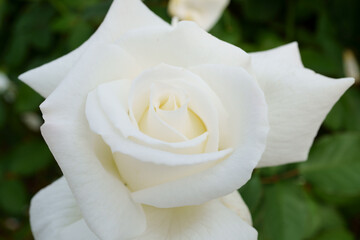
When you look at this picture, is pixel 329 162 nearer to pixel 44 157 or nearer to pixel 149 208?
pixel 149 208

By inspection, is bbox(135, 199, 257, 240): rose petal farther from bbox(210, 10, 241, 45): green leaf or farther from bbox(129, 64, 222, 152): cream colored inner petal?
bbox(210, 10, 241, 45): green leaf

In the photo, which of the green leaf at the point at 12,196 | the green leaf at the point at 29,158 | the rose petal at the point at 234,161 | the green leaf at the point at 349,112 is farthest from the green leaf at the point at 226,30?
the green leaf at the point at 12,196

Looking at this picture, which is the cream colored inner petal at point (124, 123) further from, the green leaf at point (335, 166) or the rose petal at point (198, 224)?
the green leaf at point (335, 166)

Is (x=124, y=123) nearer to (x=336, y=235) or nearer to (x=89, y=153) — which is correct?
(x=89, y=153)

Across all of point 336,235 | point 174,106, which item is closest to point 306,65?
point 336,235

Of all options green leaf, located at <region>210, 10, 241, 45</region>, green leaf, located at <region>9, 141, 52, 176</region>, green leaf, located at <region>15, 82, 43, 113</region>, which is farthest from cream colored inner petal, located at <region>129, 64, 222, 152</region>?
green leaf, located at <region>9, 141, 52, 176</region>

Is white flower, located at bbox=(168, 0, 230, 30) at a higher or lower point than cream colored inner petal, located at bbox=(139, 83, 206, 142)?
lower

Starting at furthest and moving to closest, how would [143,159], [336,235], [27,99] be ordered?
1. [27,99]
2. [336,235]
3. [143,159]
